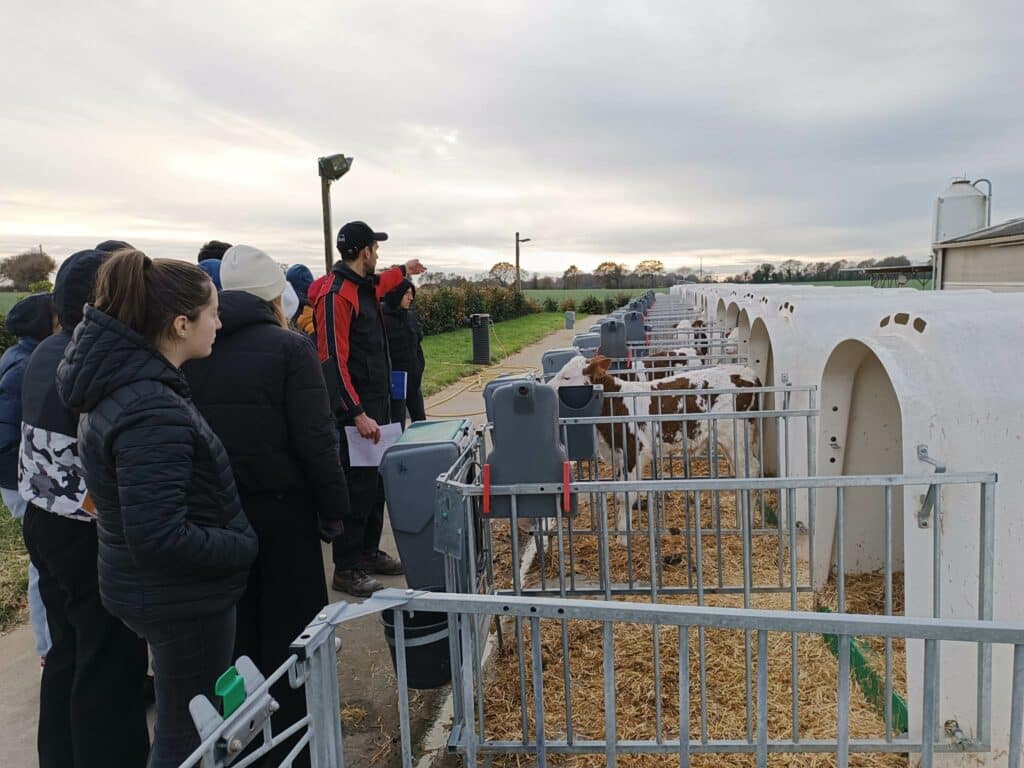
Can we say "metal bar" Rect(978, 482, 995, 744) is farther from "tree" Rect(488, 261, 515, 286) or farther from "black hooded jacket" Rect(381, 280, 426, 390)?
"tree" Rect(488, 261, 515, 286)

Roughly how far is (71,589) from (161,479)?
93cm

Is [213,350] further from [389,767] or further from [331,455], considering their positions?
[389,767]

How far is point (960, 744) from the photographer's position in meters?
2.50

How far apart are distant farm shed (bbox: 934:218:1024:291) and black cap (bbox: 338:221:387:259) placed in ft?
49.5

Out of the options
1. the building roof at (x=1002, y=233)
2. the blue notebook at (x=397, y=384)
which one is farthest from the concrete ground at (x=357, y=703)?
the building roof at (x=1002, y=233)

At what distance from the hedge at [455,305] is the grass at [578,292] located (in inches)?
805

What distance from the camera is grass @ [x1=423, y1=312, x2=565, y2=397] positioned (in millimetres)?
14969

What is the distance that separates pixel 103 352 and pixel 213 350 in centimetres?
69

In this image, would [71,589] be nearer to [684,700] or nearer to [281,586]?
[281,586]

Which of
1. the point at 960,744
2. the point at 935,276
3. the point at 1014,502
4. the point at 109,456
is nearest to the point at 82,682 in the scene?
the point at 109,456

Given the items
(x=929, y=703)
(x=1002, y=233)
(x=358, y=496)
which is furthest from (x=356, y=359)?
(x=1002, y=233)

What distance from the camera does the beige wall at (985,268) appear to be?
16.7m

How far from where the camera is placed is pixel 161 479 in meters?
1.97

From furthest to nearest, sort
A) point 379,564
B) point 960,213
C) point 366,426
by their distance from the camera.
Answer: point 960,213
point 379,564
point 366,426
